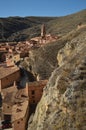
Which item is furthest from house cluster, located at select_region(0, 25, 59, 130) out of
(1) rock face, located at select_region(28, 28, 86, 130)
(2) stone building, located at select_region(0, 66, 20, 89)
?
(1) rock face, located at select_region(28, 28, 86, 130)

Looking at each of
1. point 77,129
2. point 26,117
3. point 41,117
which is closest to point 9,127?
point 26,117

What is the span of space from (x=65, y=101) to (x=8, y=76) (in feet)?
→ 87.9

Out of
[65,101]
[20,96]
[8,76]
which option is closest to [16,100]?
[20,96]

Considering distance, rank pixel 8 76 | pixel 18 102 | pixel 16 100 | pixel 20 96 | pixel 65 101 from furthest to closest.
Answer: pixel 8 76 → pixel 16 100 → pixel 20 96 → pixel 18 102 → pixel 65 101

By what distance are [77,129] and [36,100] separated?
17.4 meters

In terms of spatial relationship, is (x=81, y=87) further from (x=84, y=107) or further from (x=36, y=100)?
(x=36, y=100)

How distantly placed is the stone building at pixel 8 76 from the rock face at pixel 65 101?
17387mm

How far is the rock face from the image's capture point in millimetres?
35850

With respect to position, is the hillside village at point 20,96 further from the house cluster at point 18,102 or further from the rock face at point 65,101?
the rock face at point 65,101

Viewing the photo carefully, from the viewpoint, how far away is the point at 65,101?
38.0 meters

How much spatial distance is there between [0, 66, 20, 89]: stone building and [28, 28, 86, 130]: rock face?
57.0 feet

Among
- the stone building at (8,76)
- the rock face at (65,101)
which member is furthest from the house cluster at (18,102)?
the stone building at (8,76)

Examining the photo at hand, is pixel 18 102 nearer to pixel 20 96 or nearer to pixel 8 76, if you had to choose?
pixel 20 96

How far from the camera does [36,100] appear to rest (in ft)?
167
